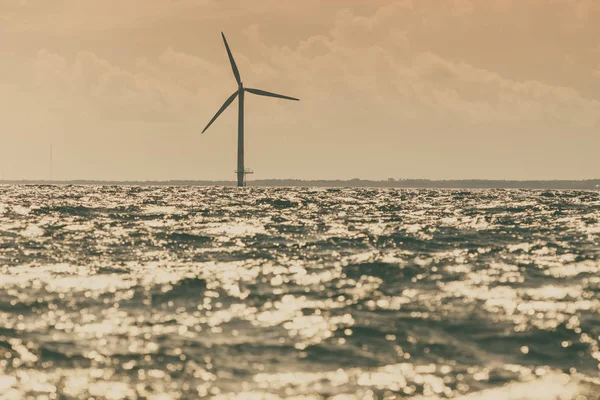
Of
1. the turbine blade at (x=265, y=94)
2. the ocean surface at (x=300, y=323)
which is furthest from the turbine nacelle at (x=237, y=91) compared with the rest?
the ocean surface at (x=300, y=323)

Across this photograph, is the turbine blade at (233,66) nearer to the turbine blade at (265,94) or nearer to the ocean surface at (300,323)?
the turbine blade at (265,94)

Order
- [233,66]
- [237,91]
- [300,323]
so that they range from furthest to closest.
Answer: [237,91] < [233,66] < [300,323]

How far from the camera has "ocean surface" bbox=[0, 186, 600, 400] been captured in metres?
13.4

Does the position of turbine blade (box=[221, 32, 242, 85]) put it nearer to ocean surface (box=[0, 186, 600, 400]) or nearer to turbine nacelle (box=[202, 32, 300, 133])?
turbine nacelle (box=[202, 32, 300, 133])

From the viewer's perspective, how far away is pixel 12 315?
1947 centimetres

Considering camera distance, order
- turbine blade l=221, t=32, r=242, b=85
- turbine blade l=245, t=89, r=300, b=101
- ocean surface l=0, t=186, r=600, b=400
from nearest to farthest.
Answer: ocean surface l=0, t=186, r=600, b=400
turbine blade l=221, t=32, r=242, b=85
turbine blade l=245, t=89, r=300, b=101

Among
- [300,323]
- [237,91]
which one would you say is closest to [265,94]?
[237,91]

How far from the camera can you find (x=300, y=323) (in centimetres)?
1855

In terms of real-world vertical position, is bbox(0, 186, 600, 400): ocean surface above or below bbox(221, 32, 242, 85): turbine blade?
below

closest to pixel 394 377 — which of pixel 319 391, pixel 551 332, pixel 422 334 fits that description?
pixel 319 391

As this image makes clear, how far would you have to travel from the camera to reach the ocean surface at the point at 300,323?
13406mm

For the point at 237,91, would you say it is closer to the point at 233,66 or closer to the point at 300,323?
the point at 233,66

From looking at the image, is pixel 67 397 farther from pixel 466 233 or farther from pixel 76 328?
pixel 466 233

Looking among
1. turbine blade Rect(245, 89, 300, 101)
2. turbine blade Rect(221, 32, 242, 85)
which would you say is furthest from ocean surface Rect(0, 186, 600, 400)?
turbine blade Rect(245, 89, 300, 101)
